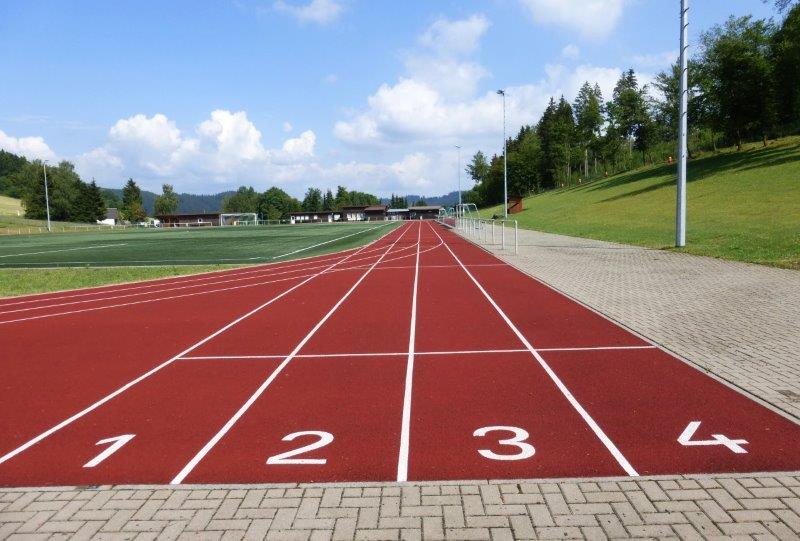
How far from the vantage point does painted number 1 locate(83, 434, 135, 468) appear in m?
4.59

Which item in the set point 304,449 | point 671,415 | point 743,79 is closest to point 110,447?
point 304,449

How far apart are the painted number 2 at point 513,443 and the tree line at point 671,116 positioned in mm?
53266

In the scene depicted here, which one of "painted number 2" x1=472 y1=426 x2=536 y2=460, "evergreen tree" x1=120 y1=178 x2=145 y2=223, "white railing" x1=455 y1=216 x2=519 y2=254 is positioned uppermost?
"evergreen tree" x1=120 y1=178 x2=145 y2=223

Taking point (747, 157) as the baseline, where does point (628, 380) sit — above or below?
below

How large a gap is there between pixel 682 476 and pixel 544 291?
8979 millimetres

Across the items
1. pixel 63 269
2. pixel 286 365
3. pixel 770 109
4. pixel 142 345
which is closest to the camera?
pixel 286 365

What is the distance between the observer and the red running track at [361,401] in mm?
4461

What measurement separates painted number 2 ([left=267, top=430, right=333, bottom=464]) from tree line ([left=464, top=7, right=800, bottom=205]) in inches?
2139

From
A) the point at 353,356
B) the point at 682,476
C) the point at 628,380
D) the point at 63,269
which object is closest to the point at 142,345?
the point at 353,356

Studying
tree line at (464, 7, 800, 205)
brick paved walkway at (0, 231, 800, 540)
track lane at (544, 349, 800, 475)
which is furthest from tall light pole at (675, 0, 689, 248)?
tree line at (464, 7, 800, 205)

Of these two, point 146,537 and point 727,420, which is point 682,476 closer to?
point 727,420

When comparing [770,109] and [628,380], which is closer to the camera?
[628,380]

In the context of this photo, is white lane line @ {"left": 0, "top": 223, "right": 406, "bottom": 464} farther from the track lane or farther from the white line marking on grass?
the track lane

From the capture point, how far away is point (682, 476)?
4105 millimetres
